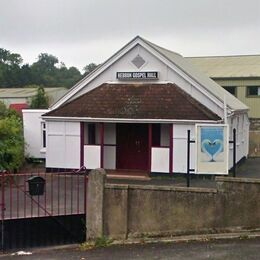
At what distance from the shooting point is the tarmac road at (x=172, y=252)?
33.8 ft

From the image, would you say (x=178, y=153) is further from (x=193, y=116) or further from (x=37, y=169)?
(x=37, y=169)

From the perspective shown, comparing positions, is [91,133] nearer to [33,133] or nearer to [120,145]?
[120,145]

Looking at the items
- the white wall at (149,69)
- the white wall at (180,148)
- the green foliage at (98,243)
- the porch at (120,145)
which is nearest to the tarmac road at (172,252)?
the green foliage at (98,243)

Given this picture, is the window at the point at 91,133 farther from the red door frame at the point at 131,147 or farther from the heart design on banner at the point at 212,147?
the heart design on banner at the point at 212,147

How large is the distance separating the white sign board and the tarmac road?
266 cm

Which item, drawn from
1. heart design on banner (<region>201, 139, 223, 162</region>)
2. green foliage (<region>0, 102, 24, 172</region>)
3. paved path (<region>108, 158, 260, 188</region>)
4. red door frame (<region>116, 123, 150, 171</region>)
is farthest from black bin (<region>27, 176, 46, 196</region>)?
red door frame (<region>116, 123, 150, 171</region>)

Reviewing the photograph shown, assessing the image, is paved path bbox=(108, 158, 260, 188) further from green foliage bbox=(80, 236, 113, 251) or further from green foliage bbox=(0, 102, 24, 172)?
green foliage bbox=(80, 236, 113, 251)

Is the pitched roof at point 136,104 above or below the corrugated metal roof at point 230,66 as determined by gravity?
below

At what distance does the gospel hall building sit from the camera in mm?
20656

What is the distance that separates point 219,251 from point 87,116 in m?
Answer: 11.9

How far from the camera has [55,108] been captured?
22609 millimetres

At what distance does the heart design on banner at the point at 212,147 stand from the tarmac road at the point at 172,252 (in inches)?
116

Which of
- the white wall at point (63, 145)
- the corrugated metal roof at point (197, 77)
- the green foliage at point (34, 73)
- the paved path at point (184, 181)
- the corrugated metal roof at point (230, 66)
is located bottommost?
the paved path at point (184, 181)

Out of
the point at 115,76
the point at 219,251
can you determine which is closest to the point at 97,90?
the point at 115,76
